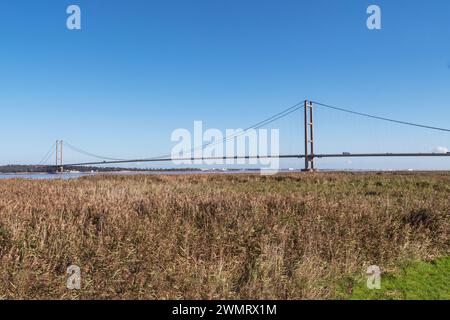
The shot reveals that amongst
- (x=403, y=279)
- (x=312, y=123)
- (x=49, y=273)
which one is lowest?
(x=403, y=279)

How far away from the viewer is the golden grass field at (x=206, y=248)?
3.56 metres

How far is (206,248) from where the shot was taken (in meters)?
4.68

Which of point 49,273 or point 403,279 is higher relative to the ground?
point 49,273

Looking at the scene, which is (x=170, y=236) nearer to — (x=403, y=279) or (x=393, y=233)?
(x=403, y=279)

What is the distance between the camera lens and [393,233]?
5816 mm

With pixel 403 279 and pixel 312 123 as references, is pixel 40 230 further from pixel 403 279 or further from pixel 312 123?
pixel 312 123

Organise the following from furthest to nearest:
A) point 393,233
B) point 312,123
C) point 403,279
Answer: point 312,123 → point 393,233 → point 403,279

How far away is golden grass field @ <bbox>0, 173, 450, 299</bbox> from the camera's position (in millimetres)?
3561
